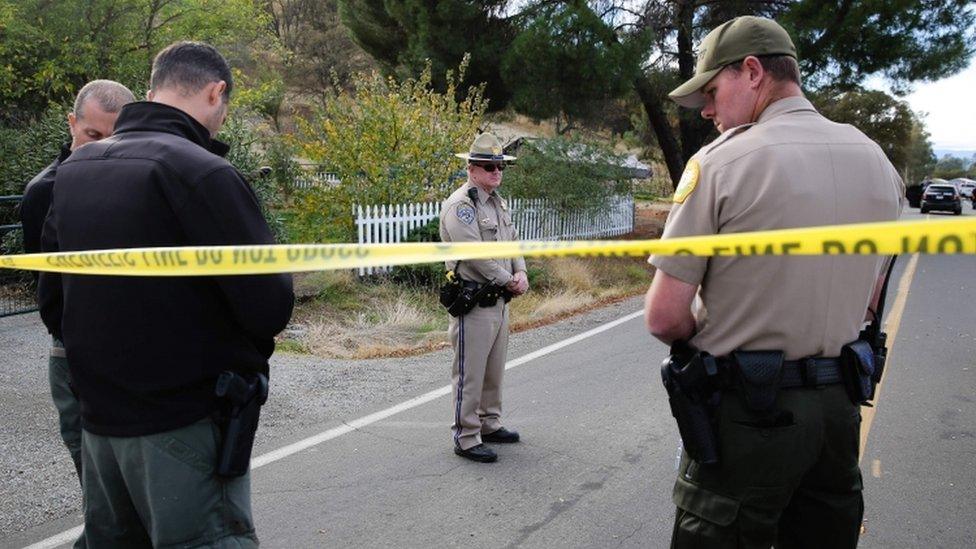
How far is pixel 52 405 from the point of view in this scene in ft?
18.6

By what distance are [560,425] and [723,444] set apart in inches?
128

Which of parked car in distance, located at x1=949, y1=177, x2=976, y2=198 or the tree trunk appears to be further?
parked car in distance, located at x1=949, y1=177, x2=976, y2=198

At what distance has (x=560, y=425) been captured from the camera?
5.46m

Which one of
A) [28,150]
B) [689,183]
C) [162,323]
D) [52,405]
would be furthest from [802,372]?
[28,150]

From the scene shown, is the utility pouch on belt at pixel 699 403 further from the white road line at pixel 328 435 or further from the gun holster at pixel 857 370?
the white road line at pixel 328 435

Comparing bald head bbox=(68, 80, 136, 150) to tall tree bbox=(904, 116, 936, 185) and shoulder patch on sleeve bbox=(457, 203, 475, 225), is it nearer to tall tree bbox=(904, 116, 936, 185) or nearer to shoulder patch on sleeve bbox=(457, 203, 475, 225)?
shoulder patch on sleeve bbox=(457, 203, 475, 225)

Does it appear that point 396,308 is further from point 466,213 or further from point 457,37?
point 457,37

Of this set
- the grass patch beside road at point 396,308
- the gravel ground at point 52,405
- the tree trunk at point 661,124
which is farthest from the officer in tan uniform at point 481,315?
the tree trunk at point 661,124

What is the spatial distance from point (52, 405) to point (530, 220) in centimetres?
1091

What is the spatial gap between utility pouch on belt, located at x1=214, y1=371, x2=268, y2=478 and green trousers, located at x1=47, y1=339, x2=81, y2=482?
4.36ft

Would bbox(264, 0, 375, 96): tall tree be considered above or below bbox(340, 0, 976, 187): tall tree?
above

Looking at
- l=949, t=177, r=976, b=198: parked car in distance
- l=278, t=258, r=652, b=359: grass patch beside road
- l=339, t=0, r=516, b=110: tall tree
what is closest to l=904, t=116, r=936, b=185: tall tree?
l=949, t=177, r=976, b=198: parked car in distance

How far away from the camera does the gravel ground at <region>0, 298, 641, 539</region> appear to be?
4.16 m

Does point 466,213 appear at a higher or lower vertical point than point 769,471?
higher
